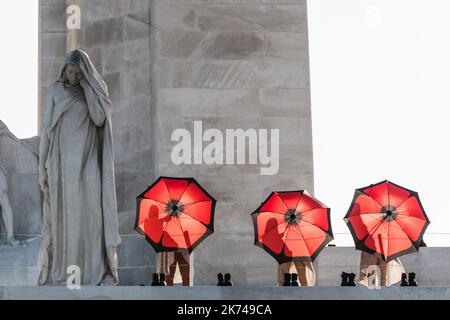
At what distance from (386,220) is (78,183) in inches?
233

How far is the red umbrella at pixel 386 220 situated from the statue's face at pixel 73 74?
5531 mm

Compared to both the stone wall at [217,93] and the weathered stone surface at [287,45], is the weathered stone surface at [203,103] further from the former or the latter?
the weathered stone surface at [287,45]

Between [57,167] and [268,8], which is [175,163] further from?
[57,167]

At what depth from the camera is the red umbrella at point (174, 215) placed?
93.1 ft

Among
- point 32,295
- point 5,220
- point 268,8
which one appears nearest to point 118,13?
point 268,8

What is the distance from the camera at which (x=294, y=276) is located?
88.1 feet

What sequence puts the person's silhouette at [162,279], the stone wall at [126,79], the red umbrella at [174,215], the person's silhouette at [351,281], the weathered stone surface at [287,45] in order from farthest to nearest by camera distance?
the weathered stone surface at [287,45] < the stone wall at [126,79] < the red umbrella at [174,215] < the person's silhouette at [351,281] < the person's silhouette at [162,279]

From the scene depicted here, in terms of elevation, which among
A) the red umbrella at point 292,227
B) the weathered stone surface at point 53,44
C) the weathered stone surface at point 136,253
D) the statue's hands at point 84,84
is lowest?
the weathered stone surface at point 136,253

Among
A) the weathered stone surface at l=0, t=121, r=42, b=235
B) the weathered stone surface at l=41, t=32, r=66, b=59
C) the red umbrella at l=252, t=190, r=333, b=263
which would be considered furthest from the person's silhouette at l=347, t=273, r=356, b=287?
the weathered stone surface at l=41, t=32, r=66, b=59

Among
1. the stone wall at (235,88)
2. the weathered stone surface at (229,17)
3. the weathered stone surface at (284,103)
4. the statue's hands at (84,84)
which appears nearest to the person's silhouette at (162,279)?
the statue's hands at (84,84)

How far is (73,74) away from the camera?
90.0ft

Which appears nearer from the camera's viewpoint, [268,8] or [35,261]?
[35,261]
